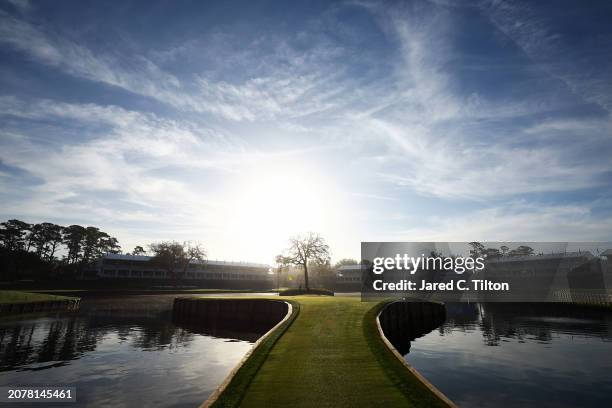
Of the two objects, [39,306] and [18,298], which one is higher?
[18,298]

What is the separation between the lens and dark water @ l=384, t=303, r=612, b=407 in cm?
1653

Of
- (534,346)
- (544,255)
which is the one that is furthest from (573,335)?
(544,255)

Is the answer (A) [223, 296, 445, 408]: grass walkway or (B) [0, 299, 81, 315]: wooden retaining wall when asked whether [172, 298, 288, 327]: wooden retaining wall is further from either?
(B) [0, 299, 81, 315]: wooden retaining wall

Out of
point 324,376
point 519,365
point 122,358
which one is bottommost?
point 122,358

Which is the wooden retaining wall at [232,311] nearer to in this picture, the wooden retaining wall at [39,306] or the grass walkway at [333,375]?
the grass walkway at [333,375]

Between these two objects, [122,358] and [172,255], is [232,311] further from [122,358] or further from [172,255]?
[172,255]

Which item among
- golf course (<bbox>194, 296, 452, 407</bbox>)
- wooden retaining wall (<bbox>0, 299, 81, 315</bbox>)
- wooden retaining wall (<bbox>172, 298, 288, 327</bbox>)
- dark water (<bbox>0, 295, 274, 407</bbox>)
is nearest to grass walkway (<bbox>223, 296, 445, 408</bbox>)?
golf course (<bbox>194, 296, 452, 407</bbox>)

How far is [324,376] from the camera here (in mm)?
12133

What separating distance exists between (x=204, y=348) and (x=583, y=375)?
1022 inches

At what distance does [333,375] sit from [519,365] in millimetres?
17426

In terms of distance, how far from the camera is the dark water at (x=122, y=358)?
16203 mm

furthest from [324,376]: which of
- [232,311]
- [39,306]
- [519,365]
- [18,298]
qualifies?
[18,298]

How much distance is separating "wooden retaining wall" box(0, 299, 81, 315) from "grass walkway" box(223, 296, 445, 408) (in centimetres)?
4709

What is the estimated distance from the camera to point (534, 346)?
2912cm
